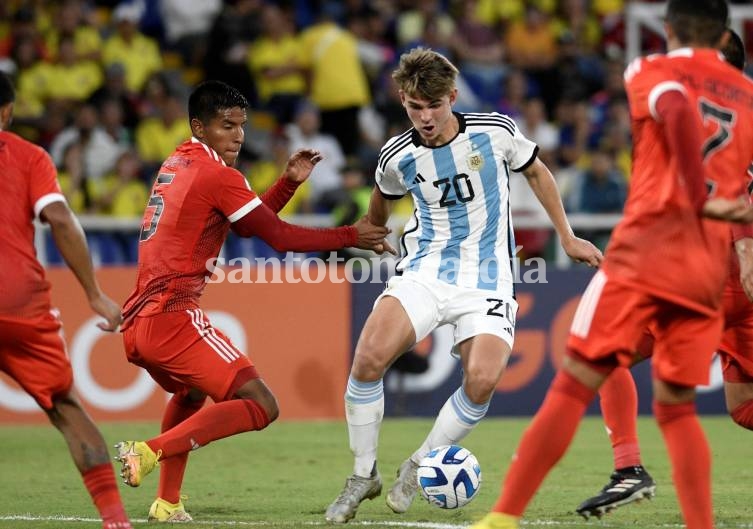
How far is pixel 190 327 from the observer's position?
21.1 ft

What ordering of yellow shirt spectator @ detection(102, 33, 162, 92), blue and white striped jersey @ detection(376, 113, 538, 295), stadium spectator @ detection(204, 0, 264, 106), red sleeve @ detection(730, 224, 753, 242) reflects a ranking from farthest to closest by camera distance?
stadium spectator @ detection(204, 0, 264, 106) < yellow shirt spectator @ detection(102, 33, 162, 92) < blue and white striped jersey @ detection(376, 113, 538, 295) < red sleeve @ detection(730, 224, 753, 242)

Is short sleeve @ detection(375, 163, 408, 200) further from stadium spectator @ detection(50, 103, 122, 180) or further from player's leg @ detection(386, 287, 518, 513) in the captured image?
stadium spectator @ detection(50, 103, 122, 180)

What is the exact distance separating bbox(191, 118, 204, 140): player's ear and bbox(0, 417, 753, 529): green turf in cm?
197

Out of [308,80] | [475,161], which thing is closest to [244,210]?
[475,161]

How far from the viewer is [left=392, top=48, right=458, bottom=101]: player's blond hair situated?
6469 mm

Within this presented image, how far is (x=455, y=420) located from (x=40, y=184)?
2.50 metres

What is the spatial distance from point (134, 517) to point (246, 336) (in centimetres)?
485

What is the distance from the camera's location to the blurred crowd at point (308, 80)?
13.6 meters

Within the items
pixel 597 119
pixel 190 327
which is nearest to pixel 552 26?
pixel 597 119

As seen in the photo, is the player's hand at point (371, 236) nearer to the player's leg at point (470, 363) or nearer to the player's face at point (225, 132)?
the player's leg at point (470, 363)

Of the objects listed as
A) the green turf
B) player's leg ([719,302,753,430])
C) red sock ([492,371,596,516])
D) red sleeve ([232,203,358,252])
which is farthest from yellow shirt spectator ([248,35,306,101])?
red sock ([492,371,596,516])

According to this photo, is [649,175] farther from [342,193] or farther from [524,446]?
[342,193]

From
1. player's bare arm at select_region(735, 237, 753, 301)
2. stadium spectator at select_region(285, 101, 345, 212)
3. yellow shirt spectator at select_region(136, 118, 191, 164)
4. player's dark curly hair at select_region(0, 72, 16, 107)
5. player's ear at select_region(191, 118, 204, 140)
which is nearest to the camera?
player's dark curly hair at select_region(0, 72, 16, 107)

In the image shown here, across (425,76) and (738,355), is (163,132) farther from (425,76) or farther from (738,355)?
(738,355)
